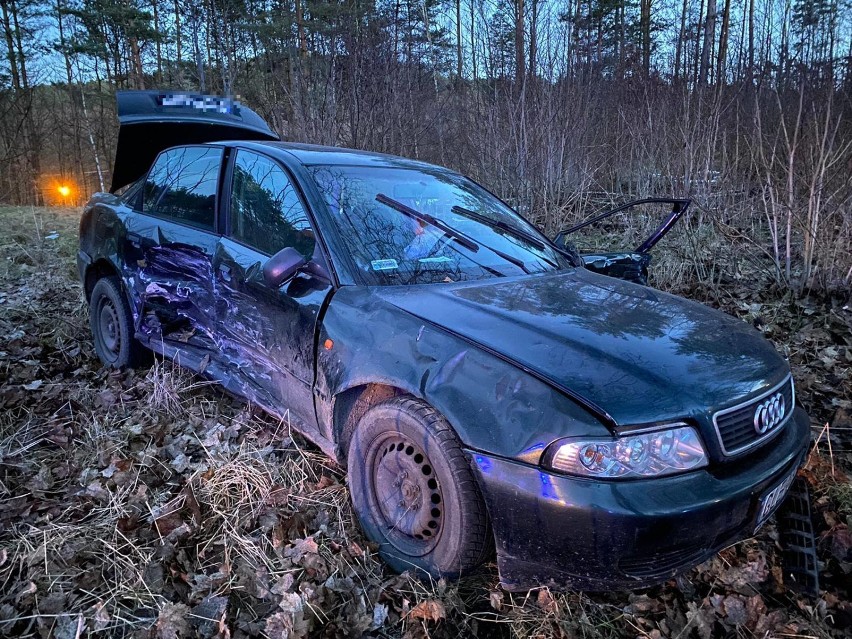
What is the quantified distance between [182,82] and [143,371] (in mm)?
18847

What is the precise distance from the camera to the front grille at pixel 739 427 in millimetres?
1770

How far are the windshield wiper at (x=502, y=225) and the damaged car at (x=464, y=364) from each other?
0.02m

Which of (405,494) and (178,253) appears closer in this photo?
(405,494)

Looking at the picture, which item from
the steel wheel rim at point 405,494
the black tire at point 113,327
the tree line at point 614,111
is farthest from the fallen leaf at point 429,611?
the tree line at point 614,111

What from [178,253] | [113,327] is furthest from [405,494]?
[113,327]

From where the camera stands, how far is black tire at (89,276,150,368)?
370 cm

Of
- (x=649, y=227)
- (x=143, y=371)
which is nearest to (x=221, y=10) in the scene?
(x=649, y=227)

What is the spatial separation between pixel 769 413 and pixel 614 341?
579 millimetres

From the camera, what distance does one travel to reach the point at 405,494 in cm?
207

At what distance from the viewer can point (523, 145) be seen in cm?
709

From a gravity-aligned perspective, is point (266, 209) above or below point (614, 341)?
above

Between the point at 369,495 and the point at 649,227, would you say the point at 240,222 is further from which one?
the point at 649,227

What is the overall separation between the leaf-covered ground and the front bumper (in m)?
0.30

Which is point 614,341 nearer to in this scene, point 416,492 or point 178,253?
point 416,492
